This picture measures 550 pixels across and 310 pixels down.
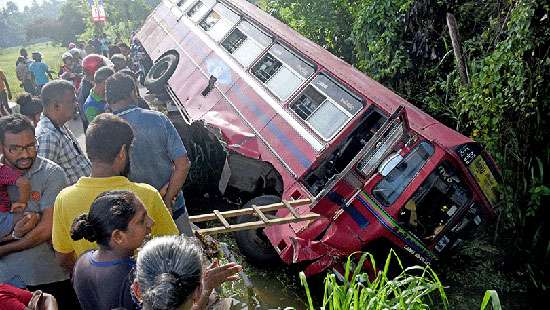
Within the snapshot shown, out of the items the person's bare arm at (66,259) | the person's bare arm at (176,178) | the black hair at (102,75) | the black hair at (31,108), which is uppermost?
the person's bare arm at (176,178)

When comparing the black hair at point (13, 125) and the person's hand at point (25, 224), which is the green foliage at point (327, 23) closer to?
the black hair at point (13, 125)

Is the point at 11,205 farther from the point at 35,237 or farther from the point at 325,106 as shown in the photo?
the point at 325,106

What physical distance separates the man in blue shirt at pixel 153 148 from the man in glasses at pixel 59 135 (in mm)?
417

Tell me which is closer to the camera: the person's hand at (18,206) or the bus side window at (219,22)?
the person's hand at (18,206)

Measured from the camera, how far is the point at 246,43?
314 inches

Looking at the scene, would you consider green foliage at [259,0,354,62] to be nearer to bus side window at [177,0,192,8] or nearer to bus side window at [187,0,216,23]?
bus side window at [187,0,216,23]

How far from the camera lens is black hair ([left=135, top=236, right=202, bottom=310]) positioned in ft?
6.22

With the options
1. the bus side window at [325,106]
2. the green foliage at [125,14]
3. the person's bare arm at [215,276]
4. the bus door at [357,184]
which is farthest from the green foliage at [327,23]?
the green foliage at [125,14]

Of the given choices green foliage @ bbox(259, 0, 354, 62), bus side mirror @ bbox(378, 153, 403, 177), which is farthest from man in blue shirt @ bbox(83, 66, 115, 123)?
green foliage @ bbox(259, 0, 354, 62)

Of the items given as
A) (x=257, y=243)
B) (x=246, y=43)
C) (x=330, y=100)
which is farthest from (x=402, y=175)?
(x=246, y=43)

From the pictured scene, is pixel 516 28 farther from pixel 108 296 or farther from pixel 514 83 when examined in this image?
pixel 108 296

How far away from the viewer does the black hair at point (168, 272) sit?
74.6 inches

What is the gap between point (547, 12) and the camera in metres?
5.18

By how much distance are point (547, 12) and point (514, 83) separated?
29.7 inches
